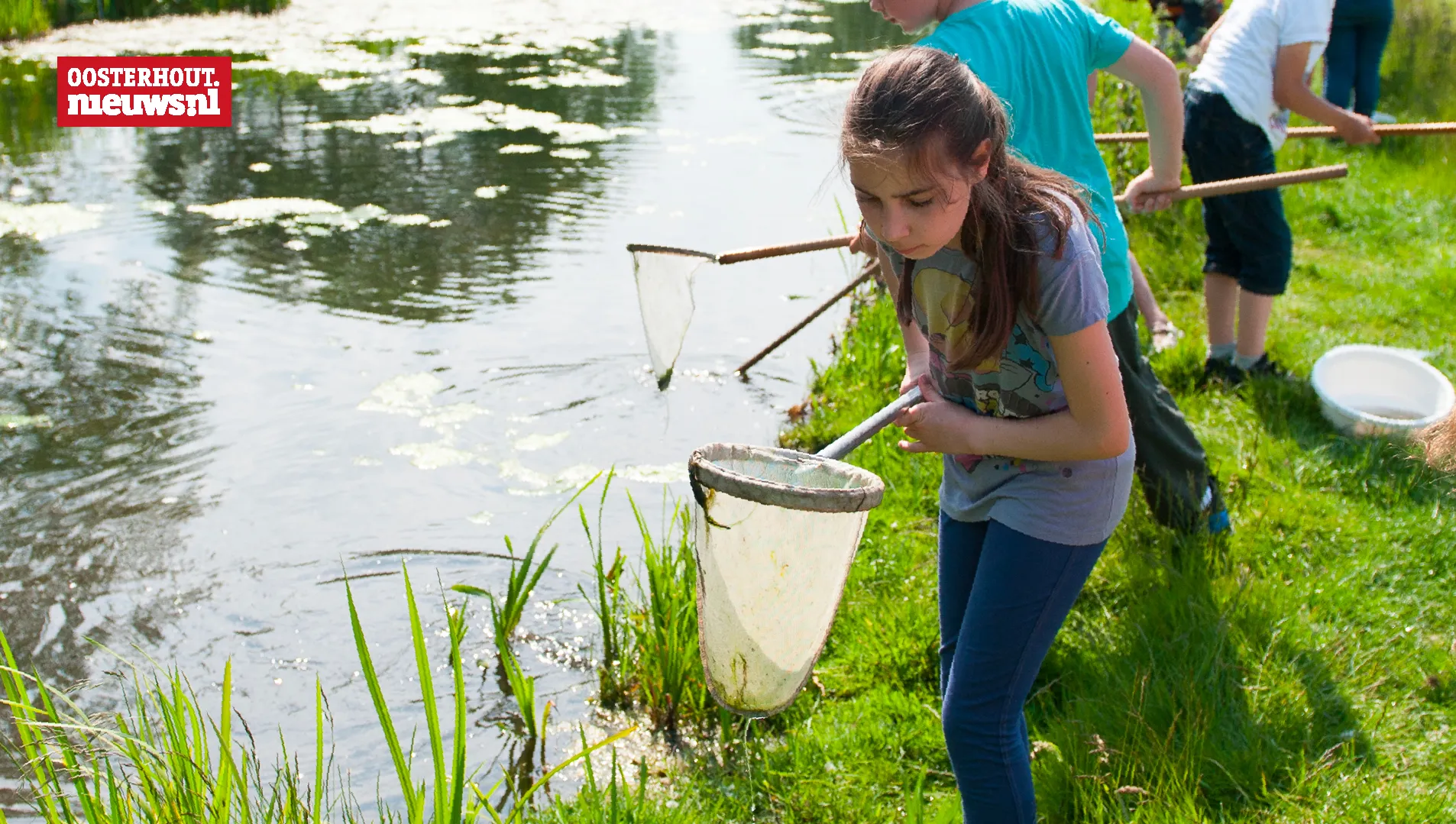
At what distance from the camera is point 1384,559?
10.6ft

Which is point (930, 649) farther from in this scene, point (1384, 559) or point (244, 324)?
point (244, 324)

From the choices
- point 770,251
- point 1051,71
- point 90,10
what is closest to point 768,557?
point 1051,71

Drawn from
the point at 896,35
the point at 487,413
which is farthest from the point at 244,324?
the point at 896,35

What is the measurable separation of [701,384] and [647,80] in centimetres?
698

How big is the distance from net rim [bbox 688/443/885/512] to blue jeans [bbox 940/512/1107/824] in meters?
0.30

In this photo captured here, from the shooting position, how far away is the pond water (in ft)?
12.1

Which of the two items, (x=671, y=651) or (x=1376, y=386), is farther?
(x=1376, y=386)

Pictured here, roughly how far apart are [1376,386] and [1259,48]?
1.19 metres

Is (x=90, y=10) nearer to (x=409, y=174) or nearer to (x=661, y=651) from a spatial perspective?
(x=409, y=174)

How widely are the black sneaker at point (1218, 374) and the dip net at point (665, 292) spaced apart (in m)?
1.83

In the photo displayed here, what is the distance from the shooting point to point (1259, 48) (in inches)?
164

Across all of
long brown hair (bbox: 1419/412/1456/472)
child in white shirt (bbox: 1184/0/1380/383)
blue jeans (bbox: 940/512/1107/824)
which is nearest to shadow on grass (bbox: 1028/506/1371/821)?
blue jeans (bbox: 940/512/1107/824)

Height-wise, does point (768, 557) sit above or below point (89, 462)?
above

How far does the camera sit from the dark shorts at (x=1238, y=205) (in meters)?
4.17
